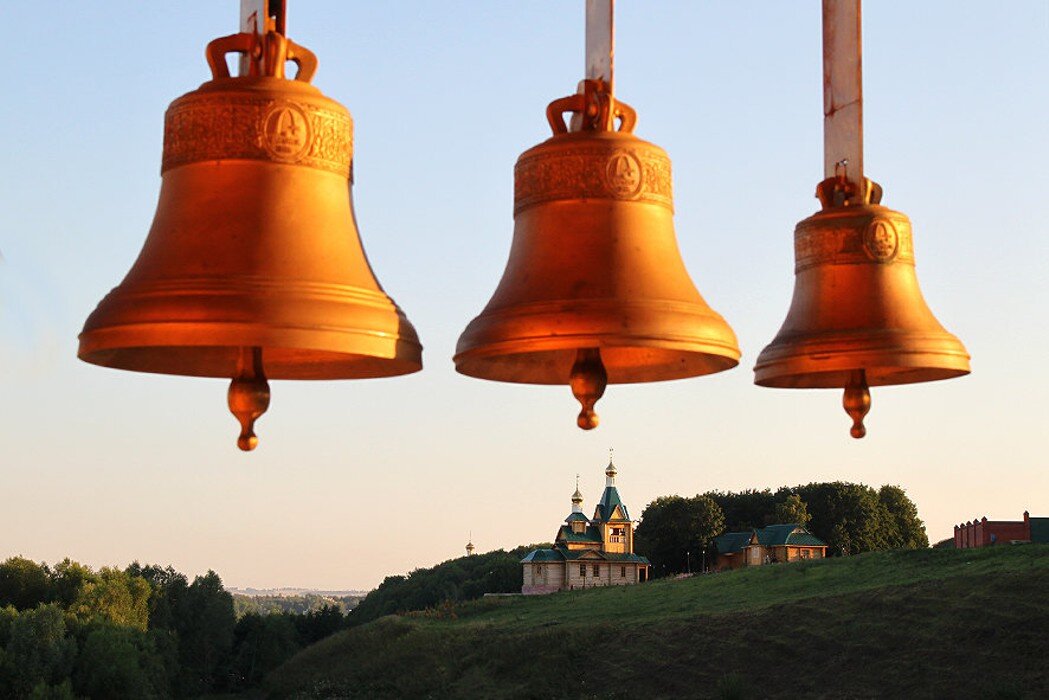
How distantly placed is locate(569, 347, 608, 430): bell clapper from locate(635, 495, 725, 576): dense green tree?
8798 centimetres

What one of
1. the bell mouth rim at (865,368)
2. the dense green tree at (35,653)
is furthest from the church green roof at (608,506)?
the bell mouth rim at (865,368)

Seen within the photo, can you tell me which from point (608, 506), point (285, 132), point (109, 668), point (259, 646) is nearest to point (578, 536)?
point (608, 506)

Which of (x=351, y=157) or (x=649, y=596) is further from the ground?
(x=351, y=157)

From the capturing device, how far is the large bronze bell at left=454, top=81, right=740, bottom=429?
3.80 m

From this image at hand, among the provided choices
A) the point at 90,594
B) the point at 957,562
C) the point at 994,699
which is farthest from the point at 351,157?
the point at 90,594

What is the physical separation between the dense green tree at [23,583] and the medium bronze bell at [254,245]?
67260 mm

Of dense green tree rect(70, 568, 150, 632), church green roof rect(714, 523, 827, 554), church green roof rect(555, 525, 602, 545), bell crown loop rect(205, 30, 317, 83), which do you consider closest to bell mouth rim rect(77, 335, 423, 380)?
bell crown loop rect(205, 30, 317, 83)

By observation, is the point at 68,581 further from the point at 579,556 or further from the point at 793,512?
the point at 793,512

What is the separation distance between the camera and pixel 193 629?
74.8 meters

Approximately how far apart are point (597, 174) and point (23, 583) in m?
68.4

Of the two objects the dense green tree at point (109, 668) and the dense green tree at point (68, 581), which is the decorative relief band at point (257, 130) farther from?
the dense green tree at point (68, 581)

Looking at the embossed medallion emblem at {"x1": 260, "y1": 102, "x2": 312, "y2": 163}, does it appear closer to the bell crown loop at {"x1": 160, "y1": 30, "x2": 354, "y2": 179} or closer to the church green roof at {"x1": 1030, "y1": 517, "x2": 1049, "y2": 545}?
the bell crown loop at {"x1": 160, "y1": 30, "x2": 354, "y2": 179}

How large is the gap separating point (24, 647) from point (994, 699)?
3596 centimetres

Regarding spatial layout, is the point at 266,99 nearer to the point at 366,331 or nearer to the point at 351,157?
the point at 351,157
